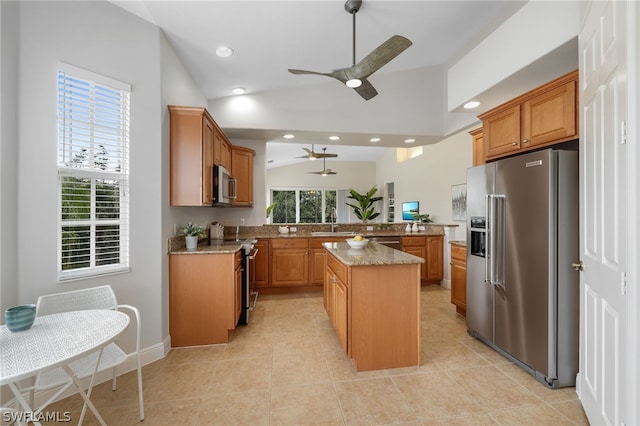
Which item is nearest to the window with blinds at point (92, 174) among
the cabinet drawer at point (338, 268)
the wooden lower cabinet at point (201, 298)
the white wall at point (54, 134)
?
the white wall at point (54, 134)

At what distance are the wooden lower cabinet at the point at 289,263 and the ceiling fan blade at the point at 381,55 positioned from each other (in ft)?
9.22

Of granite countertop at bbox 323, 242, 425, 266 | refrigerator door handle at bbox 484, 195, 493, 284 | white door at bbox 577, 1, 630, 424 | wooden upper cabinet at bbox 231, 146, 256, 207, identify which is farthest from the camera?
wooden upper cabinet at bbox 231, 146, 256, 207

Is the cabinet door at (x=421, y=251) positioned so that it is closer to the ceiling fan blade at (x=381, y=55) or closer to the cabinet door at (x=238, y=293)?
the cabinet door at (x=238, y=293)

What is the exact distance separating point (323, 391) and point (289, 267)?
101 inches

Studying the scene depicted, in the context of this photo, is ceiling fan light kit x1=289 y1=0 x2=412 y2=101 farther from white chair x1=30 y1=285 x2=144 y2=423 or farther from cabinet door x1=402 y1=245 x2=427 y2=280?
cabinet door x1=402 y1=245 x2=427 y2=280

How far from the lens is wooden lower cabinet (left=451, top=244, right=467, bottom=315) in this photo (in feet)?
11.0

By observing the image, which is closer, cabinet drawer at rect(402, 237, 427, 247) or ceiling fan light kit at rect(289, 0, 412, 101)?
ceiling fan light kit at rect(289, 0, 412, 101)

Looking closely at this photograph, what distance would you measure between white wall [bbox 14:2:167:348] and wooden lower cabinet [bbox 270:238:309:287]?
2035 millimetres

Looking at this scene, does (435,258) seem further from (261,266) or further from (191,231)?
(191,231)

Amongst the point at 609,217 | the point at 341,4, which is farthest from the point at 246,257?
the point at 609,217

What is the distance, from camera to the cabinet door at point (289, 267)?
4441 millimetres

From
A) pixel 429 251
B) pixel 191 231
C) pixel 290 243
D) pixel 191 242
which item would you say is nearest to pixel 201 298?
pixel 191 242

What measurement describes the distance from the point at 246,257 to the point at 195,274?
2.25ft

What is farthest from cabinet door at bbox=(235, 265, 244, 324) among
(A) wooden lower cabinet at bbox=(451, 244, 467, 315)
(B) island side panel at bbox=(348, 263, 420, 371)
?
(A) wooden lower cabinet at bbox=(451, 244, 467, 315)
